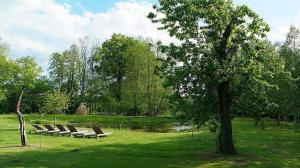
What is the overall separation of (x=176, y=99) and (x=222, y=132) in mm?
3458

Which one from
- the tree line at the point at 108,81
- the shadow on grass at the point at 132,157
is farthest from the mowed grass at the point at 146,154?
the tree line at the point at 108,81

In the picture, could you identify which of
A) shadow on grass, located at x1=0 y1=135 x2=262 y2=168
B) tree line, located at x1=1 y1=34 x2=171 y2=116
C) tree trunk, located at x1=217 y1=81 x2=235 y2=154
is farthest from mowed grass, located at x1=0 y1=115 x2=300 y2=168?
tree line, located at x1=1 y1=34 x2=171 y2=116

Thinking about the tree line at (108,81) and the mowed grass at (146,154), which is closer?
the mowed grass at (146,154)

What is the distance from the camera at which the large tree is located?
24.8 metres

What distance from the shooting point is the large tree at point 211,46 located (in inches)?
976

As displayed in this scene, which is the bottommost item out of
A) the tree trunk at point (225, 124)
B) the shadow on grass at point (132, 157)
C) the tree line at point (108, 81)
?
the shadow on grass at point (132, 157)

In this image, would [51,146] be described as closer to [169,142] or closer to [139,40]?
[169,142]

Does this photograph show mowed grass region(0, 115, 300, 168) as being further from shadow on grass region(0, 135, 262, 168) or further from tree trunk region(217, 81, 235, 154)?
tree trunk region(217, 81, 235, 154)

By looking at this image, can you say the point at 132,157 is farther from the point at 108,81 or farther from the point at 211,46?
the point at 108,81

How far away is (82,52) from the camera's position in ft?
341

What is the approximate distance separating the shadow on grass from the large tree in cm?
210

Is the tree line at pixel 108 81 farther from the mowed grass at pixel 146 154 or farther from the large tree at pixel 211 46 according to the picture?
the large tree at pixel 211 46

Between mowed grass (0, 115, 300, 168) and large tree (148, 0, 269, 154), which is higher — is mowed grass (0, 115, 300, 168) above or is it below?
below

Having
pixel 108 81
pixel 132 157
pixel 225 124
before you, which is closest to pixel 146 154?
pixel 132 157
